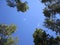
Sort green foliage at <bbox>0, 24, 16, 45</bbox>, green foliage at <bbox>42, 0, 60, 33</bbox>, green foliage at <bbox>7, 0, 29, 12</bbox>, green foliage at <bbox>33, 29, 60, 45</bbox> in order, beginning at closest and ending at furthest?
green foliage at <bbox>33, 29, 60, 45</bbox>, green foliage at <bbox>42, 0, 60, 33</bbox>, green foliage at <bbox>7, 0, 29, 12</bbox>, green foliage at <bbox>0, 24, 16, 45</bbox>

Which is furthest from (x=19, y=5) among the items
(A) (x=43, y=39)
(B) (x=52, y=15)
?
(A) (x=43, y=39)

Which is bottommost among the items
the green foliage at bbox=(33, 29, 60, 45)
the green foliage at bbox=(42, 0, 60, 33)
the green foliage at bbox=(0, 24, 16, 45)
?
the green foliage at bbox=(33, 29, 60, 45)

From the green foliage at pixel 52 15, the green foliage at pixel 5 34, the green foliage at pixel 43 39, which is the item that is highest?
the green foliage at pixel 5 34

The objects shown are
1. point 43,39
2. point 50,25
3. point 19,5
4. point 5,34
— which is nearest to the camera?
point 43,39

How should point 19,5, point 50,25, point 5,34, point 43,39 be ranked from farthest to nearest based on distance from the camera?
point 5,34 → point 19,5 → point 50,25 → point 43,39

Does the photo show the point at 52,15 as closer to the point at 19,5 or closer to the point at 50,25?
the point at 50,25

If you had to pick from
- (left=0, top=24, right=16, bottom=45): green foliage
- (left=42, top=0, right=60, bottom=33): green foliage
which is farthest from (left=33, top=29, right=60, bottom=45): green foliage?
(left=0, top=24, right=16, bottom=45): green foliage

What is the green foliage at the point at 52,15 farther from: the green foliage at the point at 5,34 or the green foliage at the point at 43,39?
the green foliage at the point at 5,34

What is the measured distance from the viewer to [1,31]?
14.8m

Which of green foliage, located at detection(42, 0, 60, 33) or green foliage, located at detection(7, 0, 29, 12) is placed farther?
green foliage, located at detection(7, 0, 29, 12)

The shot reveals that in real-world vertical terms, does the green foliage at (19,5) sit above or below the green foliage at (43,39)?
above

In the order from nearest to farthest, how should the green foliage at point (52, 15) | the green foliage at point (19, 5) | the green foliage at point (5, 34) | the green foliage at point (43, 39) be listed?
the green foliage at point (43, 39) → the green foliage at point (52, 15) → the green foliage at point (19, 5) → the green foliage at point (5, 34)

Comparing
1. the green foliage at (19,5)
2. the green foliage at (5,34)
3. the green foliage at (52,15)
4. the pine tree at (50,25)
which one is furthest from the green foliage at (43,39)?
the green foliage at (5,34)

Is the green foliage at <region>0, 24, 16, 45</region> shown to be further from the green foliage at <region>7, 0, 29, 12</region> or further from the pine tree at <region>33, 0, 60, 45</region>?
the pine tree at <region>33, 0, 60, 45</region>
